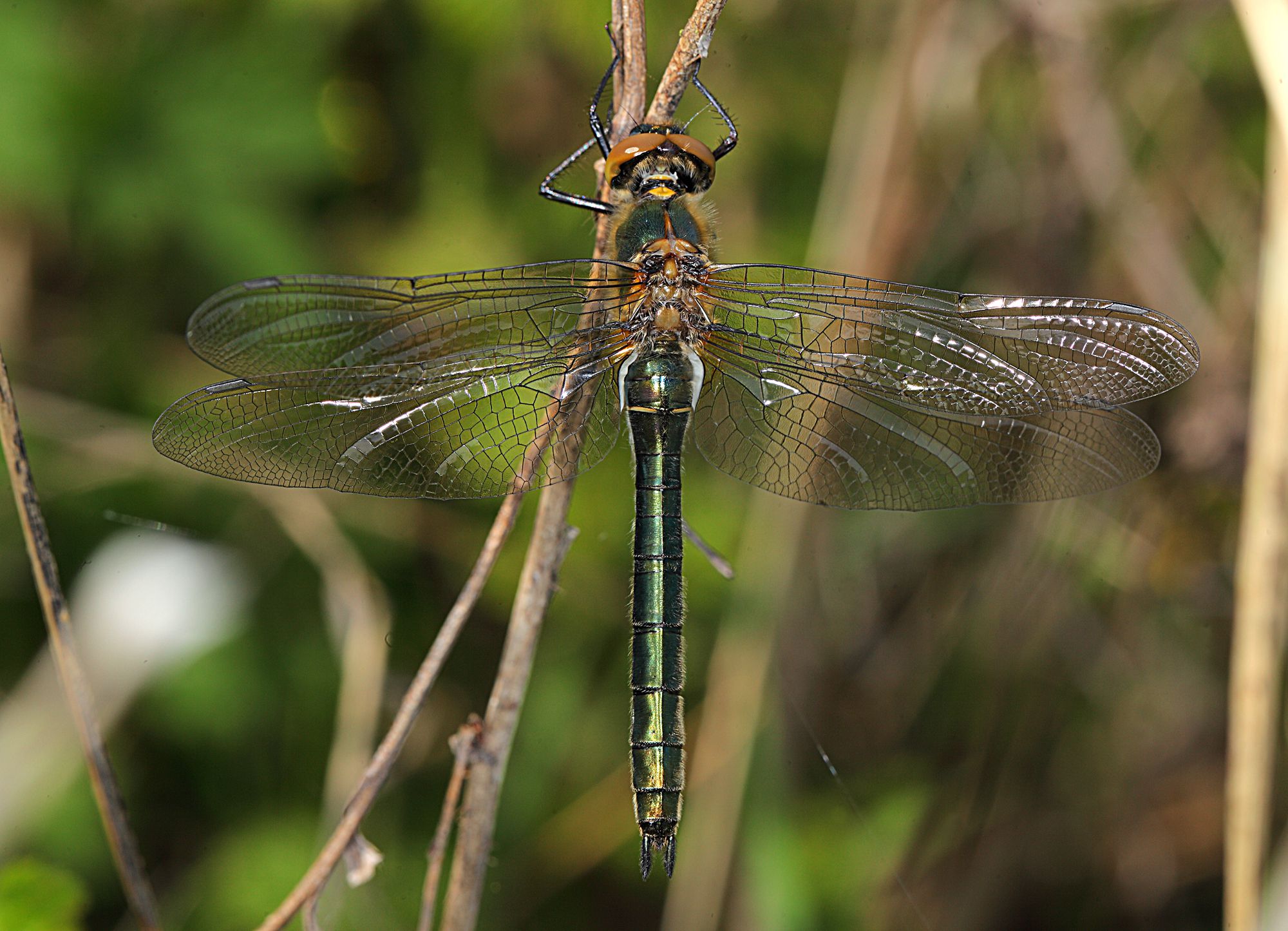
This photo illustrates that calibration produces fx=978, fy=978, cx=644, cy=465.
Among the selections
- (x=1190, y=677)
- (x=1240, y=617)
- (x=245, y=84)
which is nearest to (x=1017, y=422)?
(x=1240, y=617)

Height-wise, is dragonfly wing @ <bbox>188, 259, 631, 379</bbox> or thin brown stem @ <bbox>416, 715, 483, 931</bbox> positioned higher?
dragonfly wing @ <bbox>188, 259, 631, 379</bbox>

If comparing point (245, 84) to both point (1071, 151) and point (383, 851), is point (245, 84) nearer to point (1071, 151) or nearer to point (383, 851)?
point (383, 851)

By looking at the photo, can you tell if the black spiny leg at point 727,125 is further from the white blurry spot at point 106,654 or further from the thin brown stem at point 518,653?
the white blurry spot at point 106,654

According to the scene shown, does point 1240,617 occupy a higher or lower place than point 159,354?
lower

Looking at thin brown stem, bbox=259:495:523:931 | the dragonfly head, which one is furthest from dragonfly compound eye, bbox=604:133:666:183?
thin brown stem, bbox=259:495:523:931

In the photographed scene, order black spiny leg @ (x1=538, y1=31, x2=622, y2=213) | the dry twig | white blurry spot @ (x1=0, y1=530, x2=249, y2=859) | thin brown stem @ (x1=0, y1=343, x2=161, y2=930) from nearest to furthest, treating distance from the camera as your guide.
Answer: thin brown stem @ (x1=0, y1=343, x2=161, y2=930)
black spiny leg @ (x1=538, y1=31, x2=622, y2=213)
the dry twig
white blurry spot @ (x1=0, y1=530, x2=249, y2=859)

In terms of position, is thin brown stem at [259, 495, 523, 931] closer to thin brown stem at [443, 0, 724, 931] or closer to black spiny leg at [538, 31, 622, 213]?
thin brown stem at [443, 0, 724, 931]

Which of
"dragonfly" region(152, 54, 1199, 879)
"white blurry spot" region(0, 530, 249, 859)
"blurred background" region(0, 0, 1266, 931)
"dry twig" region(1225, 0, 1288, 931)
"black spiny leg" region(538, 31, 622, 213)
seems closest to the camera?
"dragonfly" region(152, 54, 1199, 879)
